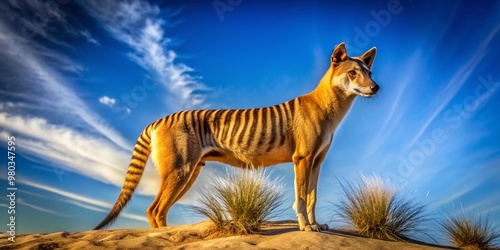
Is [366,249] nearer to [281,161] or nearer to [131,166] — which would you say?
[281,161]

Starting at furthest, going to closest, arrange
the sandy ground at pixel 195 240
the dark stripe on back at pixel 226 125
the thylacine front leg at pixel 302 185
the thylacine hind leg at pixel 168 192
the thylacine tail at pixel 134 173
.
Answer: the dark stripe on back at pixel 226 125 < the thylacine tail at pixel 134 173 < the thylacine hind leg at pixel 168 192 < the thylacine front leg at pixel 302 185 < the sandy ground at pixel 195 240

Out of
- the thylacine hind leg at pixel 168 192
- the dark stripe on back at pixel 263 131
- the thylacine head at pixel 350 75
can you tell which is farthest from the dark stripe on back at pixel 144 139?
the thylacine head at pixel 350 75

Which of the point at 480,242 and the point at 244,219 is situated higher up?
the point at 244,219

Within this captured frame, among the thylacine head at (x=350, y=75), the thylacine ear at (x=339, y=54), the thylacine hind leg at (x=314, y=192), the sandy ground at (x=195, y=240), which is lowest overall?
the sandy ground at (x=195, y=240)

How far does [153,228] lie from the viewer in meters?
8.42

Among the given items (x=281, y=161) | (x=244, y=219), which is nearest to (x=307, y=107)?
(x=281, y=161)

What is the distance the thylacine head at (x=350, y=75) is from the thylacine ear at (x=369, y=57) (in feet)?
0.80

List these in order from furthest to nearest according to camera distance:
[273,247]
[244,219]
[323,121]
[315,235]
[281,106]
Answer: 1. [281,106]
2. [323,121]
3. [244,219]
4. [315,235]
5. [273,247]

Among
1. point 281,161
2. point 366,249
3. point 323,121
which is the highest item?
point 323,121

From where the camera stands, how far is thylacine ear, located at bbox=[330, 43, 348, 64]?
8484 mm

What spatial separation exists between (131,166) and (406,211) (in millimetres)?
5360

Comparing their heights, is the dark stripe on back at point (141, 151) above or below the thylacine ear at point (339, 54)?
below

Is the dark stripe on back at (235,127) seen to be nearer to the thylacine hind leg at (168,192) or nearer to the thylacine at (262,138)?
the thylacine at (262,138)

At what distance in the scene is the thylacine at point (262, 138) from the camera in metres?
8.23
